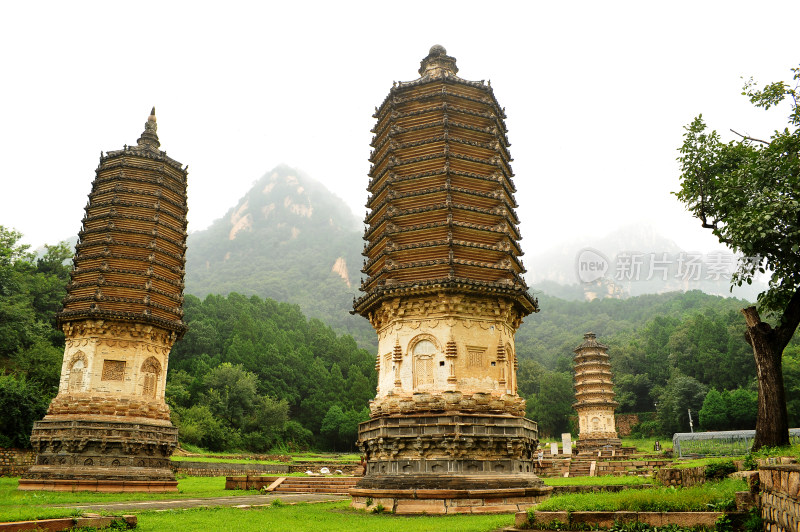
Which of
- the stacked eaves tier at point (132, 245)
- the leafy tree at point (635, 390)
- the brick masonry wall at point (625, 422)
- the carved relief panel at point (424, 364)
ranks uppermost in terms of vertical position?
the stacked eaves tier at point (132, 245)

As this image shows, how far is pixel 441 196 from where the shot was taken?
861 inches

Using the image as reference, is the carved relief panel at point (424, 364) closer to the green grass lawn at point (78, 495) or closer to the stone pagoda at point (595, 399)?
the green grass lawn at point (78, 495)

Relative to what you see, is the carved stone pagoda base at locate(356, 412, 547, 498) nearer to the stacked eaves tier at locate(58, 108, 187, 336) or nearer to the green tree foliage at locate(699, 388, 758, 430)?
the stacked eaves tier at locate(58, 108, 187, 336)

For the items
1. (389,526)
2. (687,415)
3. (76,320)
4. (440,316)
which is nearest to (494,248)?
(440,316)

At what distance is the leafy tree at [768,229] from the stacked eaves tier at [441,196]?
716 centimetres

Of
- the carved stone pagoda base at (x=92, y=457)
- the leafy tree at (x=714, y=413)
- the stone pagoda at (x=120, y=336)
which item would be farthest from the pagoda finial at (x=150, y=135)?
the leafy tree at (x=714, y=413)

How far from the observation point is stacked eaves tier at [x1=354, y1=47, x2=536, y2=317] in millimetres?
20984

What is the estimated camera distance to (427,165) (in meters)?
22.7

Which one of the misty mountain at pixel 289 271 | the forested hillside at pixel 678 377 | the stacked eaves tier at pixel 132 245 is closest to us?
the stacked eaves tier at pixel 132 245

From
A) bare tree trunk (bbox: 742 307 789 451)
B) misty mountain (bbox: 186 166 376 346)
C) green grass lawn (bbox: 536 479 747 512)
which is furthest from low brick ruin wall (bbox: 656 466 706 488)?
misty mountain (bbox: 186 166 376 346)

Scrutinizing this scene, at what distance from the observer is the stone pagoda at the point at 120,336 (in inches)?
955

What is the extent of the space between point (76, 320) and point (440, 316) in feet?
56.0

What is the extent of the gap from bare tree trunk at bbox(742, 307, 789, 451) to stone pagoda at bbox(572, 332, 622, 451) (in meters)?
38.2

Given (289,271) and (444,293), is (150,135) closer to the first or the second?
(444,293)
